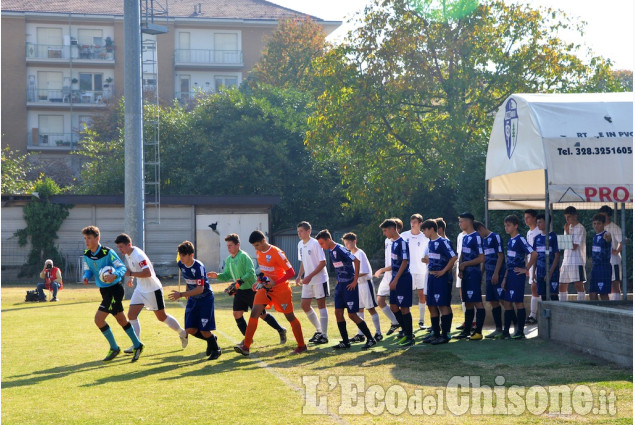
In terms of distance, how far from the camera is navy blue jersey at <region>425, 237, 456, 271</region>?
13156 millimetres

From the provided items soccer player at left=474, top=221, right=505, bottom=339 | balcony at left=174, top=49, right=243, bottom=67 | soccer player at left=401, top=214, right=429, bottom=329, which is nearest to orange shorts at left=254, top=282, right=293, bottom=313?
soccer player at left=474, top=221, right=505, bottom=339

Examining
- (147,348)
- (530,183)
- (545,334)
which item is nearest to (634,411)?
(545,334)

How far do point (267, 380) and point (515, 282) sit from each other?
17.6 feet

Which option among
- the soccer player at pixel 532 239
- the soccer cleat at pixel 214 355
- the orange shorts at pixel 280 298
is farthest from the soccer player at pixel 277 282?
the soccer player at pixel 532 239

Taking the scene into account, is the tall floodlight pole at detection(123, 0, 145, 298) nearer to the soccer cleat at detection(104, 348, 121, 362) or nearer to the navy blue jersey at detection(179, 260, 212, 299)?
the soccer cleat at detection(104, 348, 121, 362)

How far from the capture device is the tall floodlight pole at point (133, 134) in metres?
25.4

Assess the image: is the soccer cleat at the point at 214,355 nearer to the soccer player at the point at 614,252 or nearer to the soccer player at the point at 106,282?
the soccer player at the point at 106,282

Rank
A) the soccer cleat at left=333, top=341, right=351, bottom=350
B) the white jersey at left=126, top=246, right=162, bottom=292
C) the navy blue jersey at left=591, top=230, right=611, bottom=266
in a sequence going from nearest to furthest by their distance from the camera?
the white jersey at left=126, top=246, right=162, bottom=292
the soccer cleat at left=333, top=341, right=351, bottom=350
the navy blue jersey at left=591, top=230, right=611, bottom=266

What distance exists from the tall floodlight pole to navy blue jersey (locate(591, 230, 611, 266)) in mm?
14428

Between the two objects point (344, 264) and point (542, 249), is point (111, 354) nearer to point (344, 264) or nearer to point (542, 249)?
point (344, 264)

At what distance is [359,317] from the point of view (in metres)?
12.9

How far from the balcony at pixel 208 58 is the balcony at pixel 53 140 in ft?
32.2

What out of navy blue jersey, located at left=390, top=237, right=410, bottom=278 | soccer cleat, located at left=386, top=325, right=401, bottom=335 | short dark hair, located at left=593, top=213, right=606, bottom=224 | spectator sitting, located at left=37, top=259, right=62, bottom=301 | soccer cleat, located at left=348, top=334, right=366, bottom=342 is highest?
short dark hair, located at left=593, top=213, right=606, bottom=224

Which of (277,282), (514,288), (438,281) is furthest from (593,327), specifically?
(277,282)
